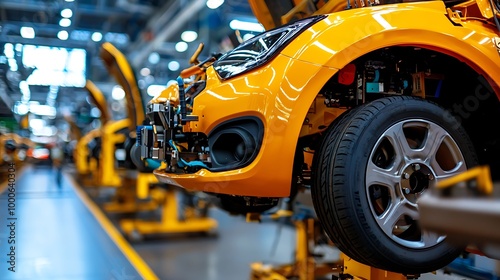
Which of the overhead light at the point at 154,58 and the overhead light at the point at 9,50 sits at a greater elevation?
the overhead light at the point at 154,58

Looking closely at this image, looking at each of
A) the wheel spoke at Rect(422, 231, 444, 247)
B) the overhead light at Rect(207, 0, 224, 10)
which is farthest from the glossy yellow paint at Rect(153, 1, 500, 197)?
the overhead light at Rect(207, 0, 224, 10)

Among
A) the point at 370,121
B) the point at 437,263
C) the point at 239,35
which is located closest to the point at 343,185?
the point at 370,121

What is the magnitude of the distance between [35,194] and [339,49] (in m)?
3.95

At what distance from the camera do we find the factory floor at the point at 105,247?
3.39 m

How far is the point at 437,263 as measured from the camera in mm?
1832

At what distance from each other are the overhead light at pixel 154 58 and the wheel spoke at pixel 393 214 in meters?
9.89

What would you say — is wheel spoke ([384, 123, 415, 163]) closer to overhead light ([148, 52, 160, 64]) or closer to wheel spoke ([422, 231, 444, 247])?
wheel spoke ([422, 231, 444, 247])

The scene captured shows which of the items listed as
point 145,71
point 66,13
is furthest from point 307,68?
point 145,71

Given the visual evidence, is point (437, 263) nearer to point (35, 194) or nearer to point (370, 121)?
point (370, 121)

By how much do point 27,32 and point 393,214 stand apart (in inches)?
126

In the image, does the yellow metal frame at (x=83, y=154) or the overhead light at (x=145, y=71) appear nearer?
the overhead light at (x=145, y=71)

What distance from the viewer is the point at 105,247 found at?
553 cm

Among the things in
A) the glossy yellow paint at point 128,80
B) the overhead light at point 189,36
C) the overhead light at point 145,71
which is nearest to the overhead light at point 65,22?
the glossy yellow paint at point 128,80

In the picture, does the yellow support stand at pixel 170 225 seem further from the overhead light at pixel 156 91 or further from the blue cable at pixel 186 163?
the blue cable at pixel 186 163
